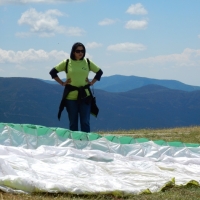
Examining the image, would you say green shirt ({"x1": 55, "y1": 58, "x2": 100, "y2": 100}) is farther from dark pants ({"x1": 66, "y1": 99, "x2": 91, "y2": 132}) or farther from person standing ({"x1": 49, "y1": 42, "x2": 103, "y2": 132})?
dark pants ({"x1": 66, "y1": 99, "x2": 91, "y2": 132})

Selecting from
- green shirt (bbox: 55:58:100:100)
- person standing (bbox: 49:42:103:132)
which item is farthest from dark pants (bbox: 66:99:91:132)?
green shirt (bbox: 55:58:100:100)

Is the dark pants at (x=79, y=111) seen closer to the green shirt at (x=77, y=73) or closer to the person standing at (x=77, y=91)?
the person standing at (x=77, y=91)

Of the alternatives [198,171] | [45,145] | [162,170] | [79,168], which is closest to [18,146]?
[45,145]

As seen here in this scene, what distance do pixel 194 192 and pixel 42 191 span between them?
198 cm

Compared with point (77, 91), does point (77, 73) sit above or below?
above

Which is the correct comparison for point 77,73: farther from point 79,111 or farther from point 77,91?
point 79,111

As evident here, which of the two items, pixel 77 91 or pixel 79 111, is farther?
pixel 79 111

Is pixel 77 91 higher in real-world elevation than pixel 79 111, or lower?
higher

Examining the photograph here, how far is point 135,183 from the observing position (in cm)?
716

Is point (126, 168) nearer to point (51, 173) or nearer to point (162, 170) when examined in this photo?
point (162, 170)

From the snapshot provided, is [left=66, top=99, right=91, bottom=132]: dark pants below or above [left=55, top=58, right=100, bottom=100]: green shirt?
below

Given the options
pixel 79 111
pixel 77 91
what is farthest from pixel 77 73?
pixel 79 111

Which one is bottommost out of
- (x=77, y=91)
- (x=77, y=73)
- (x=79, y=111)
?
(x=79, y=111)

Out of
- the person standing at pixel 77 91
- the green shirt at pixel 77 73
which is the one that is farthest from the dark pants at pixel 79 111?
the green shirt at pixel 77 73
